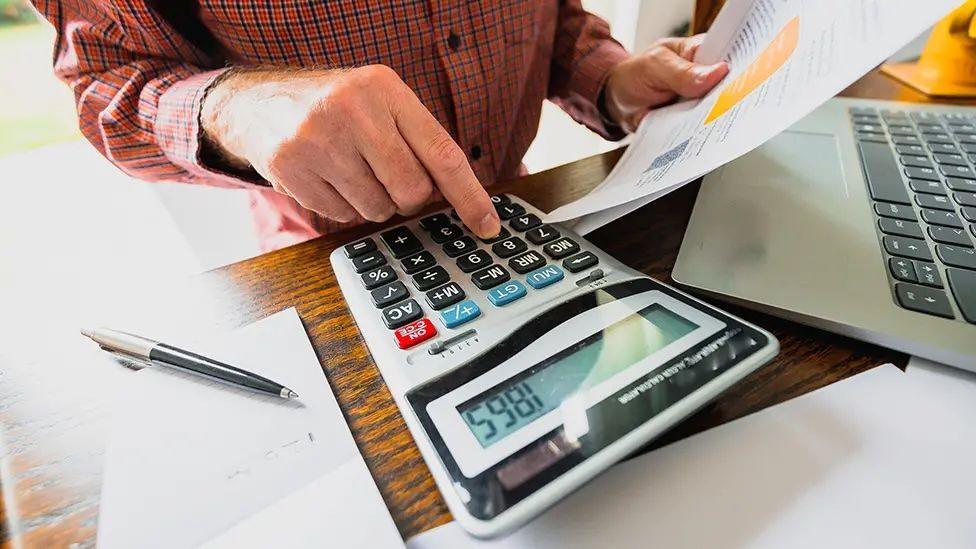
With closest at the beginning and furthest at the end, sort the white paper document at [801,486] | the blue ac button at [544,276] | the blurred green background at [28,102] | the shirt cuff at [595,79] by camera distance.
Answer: the white paper document at [801,486] < the blue ac button at [544,276] < the shirt cuff at [595,79] < the blurred green background at [28,102]

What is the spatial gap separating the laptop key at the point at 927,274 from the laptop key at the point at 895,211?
54 mm

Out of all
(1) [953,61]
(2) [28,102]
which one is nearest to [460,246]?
(1) [953,61]

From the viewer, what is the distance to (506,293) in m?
0.27

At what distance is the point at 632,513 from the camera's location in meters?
0.18

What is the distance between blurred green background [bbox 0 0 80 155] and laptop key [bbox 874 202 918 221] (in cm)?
144

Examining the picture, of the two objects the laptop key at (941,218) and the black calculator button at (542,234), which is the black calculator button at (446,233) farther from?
the laptop key at (941,218)

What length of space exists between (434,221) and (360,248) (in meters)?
0.06

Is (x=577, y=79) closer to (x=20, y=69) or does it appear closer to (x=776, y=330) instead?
(x=776, y=330)

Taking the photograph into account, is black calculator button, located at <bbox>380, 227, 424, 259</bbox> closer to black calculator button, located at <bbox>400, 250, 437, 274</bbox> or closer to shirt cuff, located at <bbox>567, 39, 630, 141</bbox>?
black calculator button, located at <bbox>400, 250, 437, 274</bbox>

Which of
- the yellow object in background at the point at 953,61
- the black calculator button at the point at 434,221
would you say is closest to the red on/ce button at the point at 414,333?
the black calculator button at the point at 434,221

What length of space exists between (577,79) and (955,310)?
46cm

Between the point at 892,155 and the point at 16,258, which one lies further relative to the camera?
the point at 16,258

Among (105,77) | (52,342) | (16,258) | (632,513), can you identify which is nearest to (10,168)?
(16,258)

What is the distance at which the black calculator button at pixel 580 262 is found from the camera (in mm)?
284
